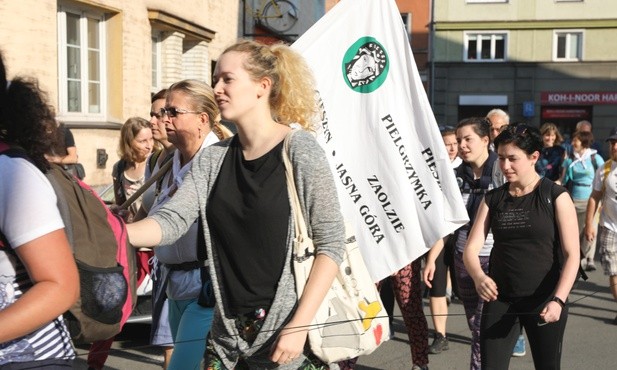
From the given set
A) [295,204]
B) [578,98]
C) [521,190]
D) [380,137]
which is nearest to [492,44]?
[578,98]

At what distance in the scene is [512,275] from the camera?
4586mm

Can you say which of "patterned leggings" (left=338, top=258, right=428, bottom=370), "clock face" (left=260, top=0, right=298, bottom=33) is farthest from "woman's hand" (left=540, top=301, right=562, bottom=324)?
"clock face" (left=260, top=0, right=298, bottom=33)

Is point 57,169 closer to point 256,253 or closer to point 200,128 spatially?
point 256,253

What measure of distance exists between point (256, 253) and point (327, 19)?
8.07 ft

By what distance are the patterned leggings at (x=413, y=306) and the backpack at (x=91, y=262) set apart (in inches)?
156

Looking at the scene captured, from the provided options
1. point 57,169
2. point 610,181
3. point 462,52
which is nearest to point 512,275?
point 57,169

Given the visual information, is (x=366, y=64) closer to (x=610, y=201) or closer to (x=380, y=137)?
(x=380, y=137)

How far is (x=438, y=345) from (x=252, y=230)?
4668 millimetres

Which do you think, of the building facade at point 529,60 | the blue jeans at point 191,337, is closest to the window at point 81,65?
the blue jeans at point 191,337

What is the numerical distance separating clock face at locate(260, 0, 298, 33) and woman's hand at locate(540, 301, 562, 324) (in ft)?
53.6

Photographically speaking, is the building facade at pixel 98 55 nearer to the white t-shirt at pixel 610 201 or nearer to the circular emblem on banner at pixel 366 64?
the white t-shirt at pixel 610 201

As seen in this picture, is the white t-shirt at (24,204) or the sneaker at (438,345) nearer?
the white t-shirt at (24,204)

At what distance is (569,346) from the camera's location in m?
7.35

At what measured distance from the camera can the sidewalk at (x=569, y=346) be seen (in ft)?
22.3
